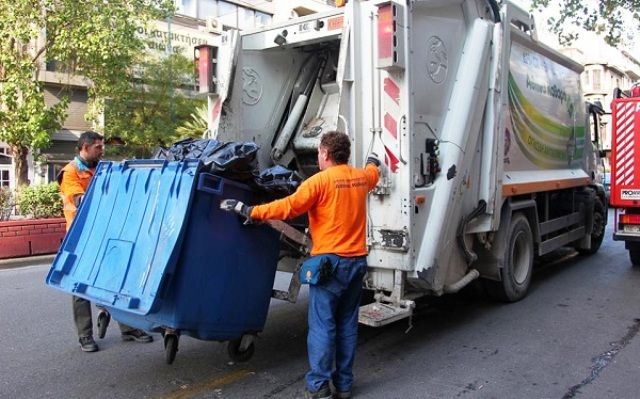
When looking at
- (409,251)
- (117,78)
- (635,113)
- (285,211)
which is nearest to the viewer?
(285,211)

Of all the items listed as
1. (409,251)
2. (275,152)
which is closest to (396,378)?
(409,251)

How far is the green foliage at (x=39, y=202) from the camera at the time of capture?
10.3 m

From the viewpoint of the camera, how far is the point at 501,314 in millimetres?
5566

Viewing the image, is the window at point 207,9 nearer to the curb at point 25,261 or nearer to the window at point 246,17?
the window at point 246,17

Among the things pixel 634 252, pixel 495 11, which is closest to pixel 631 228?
pixel 634 252

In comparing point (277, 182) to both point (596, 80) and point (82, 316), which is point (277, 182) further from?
point (596, 80)

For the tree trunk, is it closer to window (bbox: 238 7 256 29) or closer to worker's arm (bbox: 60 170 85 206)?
worker's arm (bbox: 60 170 85 206)

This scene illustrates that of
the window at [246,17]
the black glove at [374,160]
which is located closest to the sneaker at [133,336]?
the black glove at [374,160]

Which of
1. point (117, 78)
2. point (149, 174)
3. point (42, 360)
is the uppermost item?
point (117, 78)

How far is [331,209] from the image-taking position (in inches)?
139

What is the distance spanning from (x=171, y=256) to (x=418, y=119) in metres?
2.21

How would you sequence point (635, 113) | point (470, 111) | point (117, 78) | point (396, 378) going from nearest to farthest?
point (396, 378) < point (470, 111) < point (635, 113) < point (117, 78)

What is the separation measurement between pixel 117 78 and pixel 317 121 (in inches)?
340

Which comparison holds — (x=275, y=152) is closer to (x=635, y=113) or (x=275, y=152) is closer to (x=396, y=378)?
(x=396, y=378)
